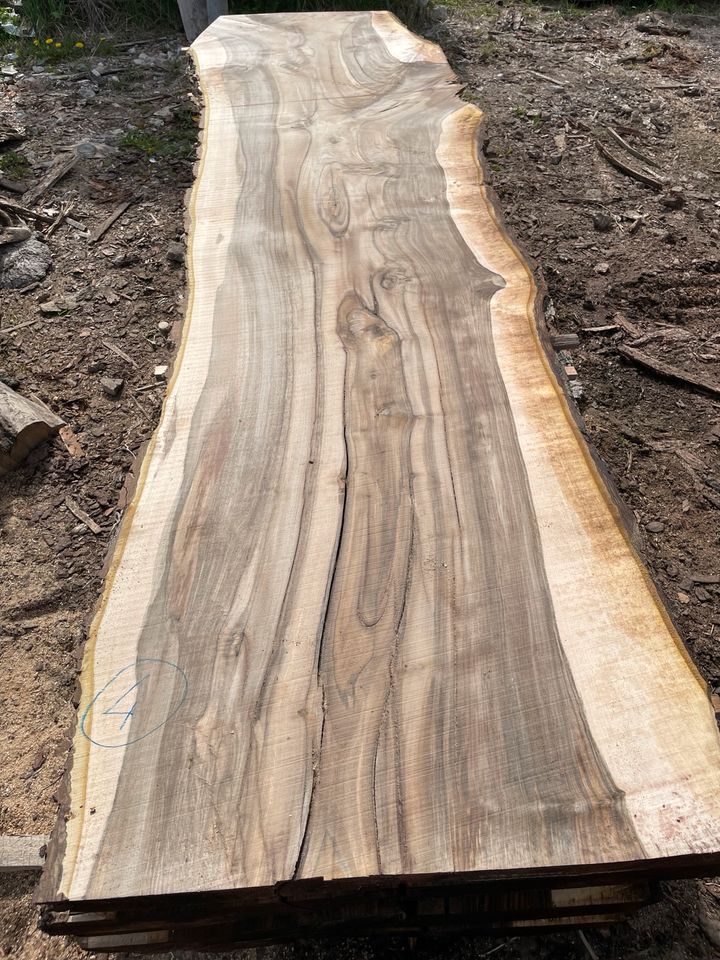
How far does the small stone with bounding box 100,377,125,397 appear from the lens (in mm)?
2443

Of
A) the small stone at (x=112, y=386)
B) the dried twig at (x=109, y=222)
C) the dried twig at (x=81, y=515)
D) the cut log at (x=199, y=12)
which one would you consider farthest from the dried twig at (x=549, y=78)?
the dried twig at (x=81, y=515)

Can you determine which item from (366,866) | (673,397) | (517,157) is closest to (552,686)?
(366,866)

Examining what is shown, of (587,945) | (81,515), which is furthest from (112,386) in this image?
(587,945)

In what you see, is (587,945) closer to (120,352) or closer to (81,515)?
(81,515)

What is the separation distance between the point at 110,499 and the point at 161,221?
1641 mm

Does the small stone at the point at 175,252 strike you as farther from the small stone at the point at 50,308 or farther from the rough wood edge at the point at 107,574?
the rough wood edge at the point at 107,574

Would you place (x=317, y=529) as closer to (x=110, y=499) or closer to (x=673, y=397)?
(x=110, y=499)

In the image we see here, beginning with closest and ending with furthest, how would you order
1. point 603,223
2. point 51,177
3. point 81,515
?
point 81,515
point 603,223
point 51,177

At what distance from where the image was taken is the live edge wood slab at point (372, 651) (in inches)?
36.4

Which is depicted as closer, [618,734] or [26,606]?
[618,734]

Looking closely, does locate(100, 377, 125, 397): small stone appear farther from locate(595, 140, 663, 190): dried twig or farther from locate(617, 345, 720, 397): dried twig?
locate(595, 140, 663, 190): dried twig

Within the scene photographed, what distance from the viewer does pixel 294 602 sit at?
1.16m

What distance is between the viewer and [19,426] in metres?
2.18

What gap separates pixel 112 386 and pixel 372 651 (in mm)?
1736
